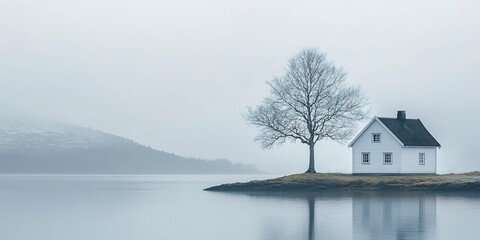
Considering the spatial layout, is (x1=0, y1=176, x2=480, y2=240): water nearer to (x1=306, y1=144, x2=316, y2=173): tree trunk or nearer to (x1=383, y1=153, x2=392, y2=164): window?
(x1=383, y1=153, x2=392, y2=164): window

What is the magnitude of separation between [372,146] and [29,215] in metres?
40.0

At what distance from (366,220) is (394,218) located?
1.65 metres

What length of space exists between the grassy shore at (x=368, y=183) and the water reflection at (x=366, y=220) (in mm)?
13564

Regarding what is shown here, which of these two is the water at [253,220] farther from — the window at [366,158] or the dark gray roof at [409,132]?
the window at [366,158]

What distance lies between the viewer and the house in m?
74.9

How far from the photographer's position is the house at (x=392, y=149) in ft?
246

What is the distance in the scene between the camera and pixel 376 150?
75.8 metres

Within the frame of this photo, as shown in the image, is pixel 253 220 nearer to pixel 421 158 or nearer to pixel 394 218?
pixel 394 218

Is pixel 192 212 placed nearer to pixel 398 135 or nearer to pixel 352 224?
pixel 352 224

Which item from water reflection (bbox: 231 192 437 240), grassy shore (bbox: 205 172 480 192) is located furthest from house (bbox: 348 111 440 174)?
water reflection (bbox: 231 192 437 240)

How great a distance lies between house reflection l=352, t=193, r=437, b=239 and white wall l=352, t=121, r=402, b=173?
2083 cm

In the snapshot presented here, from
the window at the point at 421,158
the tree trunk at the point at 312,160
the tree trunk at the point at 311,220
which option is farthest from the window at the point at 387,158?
the tree trunk at the point at 311,220

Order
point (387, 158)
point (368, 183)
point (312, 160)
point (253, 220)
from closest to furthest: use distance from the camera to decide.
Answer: point (253, 220) < point (368, 183) < point (387, 158) < point (312, 160)

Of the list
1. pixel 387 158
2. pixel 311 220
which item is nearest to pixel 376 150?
pixel 387 158
